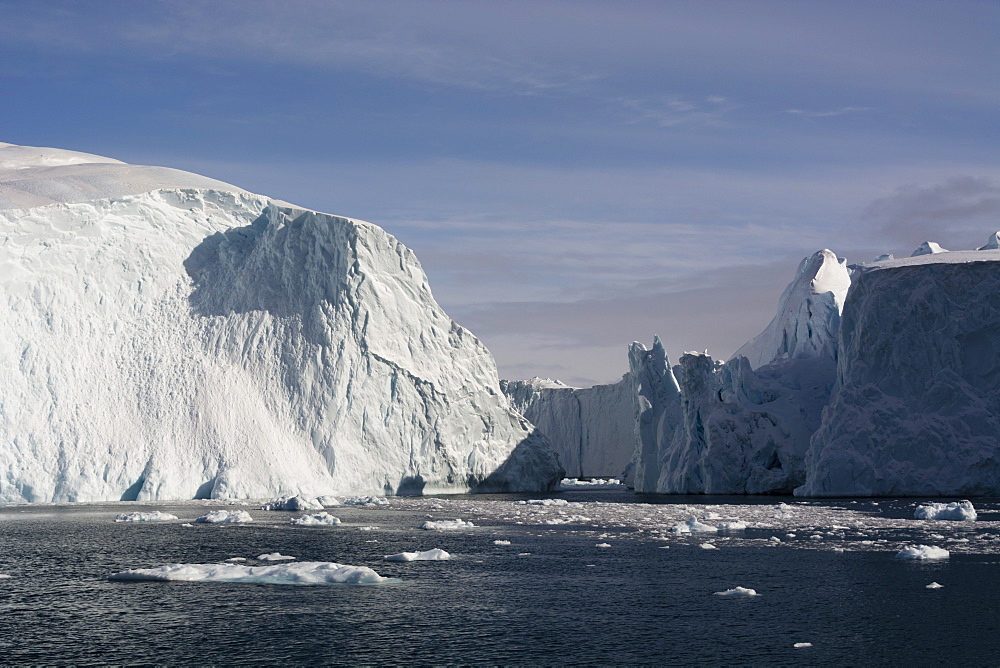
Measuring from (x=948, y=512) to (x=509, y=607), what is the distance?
21.1 metres

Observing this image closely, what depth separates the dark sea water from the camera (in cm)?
1212

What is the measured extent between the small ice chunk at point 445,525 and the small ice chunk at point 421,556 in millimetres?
7141

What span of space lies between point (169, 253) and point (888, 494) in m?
36.3

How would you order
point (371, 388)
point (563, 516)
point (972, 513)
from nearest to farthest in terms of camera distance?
point (972, 513), point (563, 516), point (371, 388)

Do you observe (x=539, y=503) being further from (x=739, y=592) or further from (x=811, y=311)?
(x=811, y=311)

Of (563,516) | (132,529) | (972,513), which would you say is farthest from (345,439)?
(972,513)

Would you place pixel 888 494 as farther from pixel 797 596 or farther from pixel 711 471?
pixel 797 596

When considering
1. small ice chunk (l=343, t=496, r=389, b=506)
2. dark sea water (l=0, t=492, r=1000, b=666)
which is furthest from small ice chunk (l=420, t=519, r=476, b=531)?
small ice chunk (l=343, t=496, r=389, b=506)

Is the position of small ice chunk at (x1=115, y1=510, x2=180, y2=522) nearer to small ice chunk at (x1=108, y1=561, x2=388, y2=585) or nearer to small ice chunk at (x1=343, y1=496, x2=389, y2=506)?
small ice chunk at (x1=343, y1=496, x2=389, y2=506)

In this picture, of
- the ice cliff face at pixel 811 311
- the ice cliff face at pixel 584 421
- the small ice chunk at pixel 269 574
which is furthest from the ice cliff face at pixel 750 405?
the small ice chunk at pixel 269 574

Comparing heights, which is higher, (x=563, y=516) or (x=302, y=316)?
(x=302, y=316)

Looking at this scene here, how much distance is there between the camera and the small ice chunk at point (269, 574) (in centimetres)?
1720

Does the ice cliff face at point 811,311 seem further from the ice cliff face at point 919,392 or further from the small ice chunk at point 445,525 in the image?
the small ice chunk at point 445,525

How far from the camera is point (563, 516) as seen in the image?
33.2 metres
